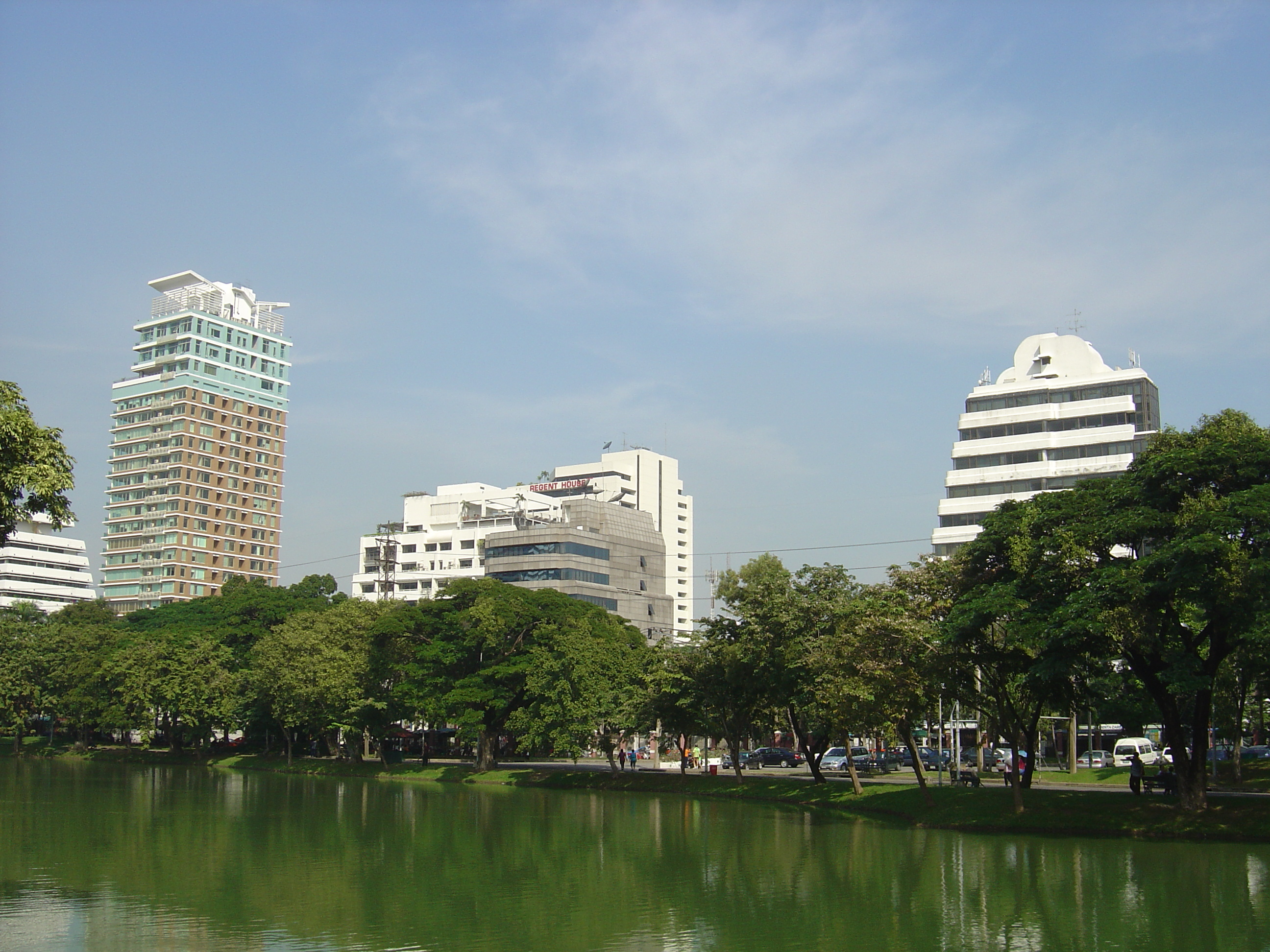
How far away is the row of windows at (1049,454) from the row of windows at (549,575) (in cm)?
4604

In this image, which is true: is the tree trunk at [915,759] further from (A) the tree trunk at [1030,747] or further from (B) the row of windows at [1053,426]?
(B) the row of windows at [1053,426]

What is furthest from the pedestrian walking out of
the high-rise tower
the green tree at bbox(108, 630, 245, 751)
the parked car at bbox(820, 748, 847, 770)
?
the high-rise tower

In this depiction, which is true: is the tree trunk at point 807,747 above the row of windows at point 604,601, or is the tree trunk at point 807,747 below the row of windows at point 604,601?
below

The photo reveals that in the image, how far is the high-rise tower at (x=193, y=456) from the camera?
180 metres

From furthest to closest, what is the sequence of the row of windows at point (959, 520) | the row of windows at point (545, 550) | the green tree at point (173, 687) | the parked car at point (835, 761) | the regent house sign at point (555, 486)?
1. the regent house sign at point (555, 486)
2. the row of windows at point (545, 550)
3. the row of windows at point (959, 520)
4. the green tree at point (173, 687)
5. the parked car at point (835, 761)

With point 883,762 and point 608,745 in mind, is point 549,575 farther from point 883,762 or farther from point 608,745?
point 883,762

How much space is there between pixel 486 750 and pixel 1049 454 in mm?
58105

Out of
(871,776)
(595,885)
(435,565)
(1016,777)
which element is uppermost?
(435,565)

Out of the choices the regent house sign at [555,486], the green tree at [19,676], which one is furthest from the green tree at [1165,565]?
the regent house sign at [555,486]

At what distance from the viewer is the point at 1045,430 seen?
106m

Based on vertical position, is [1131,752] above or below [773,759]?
above

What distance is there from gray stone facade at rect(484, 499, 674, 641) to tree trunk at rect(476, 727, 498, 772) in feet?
157

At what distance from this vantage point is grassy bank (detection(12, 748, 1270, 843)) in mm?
38344

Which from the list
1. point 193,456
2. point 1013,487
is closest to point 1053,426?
point 1013,487
